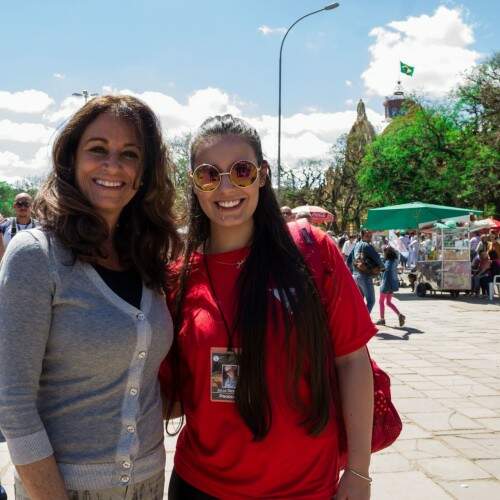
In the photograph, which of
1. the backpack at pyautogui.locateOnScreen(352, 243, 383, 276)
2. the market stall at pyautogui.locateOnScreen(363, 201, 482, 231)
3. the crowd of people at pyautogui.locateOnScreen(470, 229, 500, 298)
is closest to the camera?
the backpack at pyautogui.locateOnScreen(352, 243, 383, 276)

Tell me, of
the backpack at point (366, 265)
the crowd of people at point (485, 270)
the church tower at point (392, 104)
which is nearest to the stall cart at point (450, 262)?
the crowd of people at point (485, 270)

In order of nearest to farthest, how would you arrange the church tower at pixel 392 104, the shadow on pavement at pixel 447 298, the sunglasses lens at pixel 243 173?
1. the sunglasses lens at pixel 243 173
2. the shadow on pavement at pixel 447 298
3. the church tower at pixel 392 104

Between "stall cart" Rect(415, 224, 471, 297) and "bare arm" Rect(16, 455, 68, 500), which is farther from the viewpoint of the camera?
"stall cart" Rect(415, 224, 471, 297)

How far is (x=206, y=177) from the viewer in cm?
183

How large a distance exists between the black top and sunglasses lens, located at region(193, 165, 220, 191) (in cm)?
37

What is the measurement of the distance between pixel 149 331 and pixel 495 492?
9.64 feet

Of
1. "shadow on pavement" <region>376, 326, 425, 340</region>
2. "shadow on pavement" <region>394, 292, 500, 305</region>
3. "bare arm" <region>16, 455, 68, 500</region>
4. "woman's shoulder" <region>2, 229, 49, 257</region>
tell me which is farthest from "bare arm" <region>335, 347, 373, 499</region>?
"shadow on pavement" <region>394, 292, 500, 305</region>

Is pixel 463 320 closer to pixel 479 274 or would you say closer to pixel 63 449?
pixel 479 274

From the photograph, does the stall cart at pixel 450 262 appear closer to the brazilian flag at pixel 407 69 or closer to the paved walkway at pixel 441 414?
the paved walkway at pixel 441 414

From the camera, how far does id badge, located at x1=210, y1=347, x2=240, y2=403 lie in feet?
5.41

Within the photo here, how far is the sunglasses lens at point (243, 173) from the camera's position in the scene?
5.92ft

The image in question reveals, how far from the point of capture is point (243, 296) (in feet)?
5.57

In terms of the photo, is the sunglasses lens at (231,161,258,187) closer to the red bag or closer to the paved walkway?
the red bag

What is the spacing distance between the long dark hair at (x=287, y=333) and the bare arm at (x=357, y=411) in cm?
5
